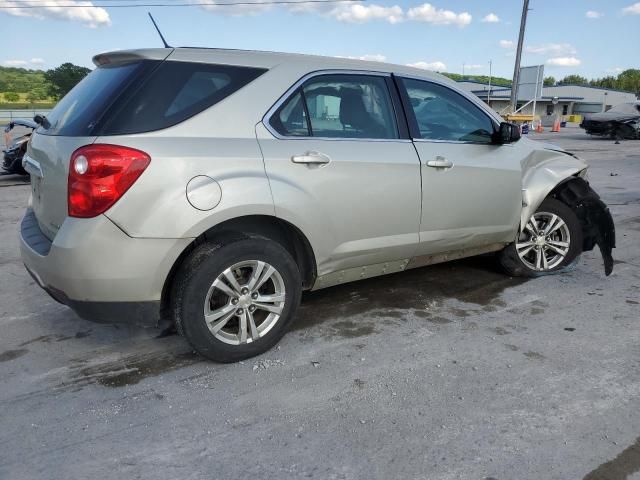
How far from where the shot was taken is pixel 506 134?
4.06 meters

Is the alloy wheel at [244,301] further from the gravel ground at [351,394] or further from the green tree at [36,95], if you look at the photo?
the green tree at [36,95]

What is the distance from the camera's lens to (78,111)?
3002 mm

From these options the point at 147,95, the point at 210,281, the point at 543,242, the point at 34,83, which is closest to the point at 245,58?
the point at 147,95

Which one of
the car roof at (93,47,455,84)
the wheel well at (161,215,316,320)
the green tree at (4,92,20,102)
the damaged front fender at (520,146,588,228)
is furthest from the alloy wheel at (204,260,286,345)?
the green tree at (4,92,20,102)

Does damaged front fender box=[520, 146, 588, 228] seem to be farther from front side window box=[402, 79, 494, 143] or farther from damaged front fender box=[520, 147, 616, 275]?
front side window box=[402, 79, 494, 143]

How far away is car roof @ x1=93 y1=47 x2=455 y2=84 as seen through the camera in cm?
299

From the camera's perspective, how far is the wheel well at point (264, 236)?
3.01 metres

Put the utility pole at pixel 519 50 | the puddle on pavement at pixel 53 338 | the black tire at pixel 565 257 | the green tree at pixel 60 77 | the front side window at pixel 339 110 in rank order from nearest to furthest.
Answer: the front side window at pixel 339 110, the puddle on pavement at pixel 53 338, the black tire at pixel 565 257, the utility pole at pixel 519 50, the green tree at pixel 60 77

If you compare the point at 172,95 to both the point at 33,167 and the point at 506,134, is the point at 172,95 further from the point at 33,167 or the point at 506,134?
the point at 506,134

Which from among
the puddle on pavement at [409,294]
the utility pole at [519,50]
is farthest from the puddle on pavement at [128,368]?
the utility pole at [519,50]

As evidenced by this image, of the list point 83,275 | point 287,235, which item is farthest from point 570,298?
point 83,275

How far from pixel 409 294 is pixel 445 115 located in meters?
1.46

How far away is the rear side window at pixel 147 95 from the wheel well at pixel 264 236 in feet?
2.15

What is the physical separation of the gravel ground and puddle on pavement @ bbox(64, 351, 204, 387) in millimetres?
12
